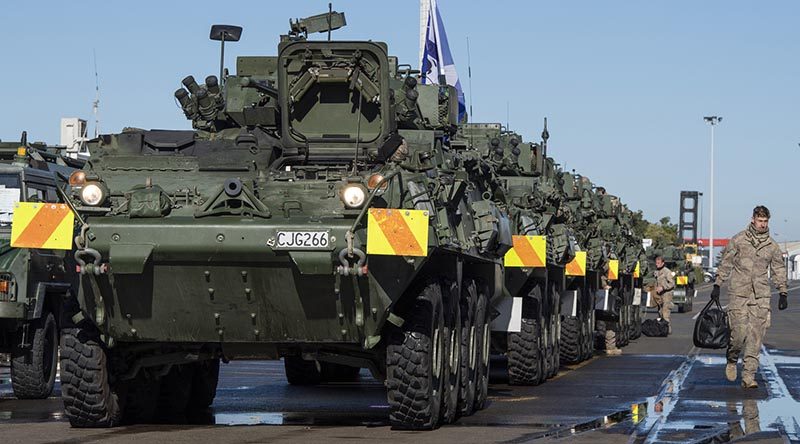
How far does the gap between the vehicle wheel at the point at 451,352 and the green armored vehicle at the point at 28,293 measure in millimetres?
3751

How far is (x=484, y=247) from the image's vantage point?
49.2 feet

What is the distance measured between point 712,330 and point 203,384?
614cm

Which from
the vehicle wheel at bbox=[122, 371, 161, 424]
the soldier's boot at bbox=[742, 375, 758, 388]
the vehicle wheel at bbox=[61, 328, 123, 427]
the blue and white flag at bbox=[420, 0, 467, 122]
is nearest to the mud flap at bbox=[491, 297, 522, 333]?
the soldier's boot at bbox=[742, 375, 758, 388]

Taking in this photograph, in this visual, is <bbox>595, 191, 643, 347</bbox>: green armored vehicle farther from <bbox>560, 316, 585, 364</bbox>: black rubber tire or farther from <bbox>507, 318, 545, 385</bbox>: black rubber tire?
<bbox>507, 318, 545, 385</bbox>: black rubber tire

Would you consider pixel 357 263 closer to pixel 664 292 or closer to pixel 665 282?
pixel 664 292

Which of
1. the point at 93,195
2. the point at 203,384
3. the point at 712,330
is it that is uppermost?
the point at 93,195

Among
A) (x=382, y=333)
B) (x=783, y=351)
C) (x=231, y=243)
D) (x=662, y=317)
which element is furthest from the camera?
(x=662, y=317)

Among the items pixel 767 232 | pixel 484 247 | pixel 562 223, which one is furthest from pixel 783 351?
pixel 484 247

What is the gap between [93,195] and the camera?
12.4 meters

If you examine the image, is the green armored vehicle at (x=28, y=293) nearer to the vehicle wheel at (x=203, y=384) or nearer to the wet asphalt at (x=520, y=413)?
the wet asphalt at (x=520, y=413)

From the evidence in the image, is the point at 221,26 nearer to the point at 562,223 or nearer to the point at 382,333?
the point at 382,333

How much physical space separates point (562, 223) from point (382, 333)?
10.2m

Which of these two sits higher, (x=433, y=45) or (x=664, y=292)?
(x=433, y=45)

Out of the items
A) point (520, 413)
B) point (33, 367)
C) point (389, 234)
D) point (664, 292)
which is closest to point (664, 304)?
point (664, 292)
